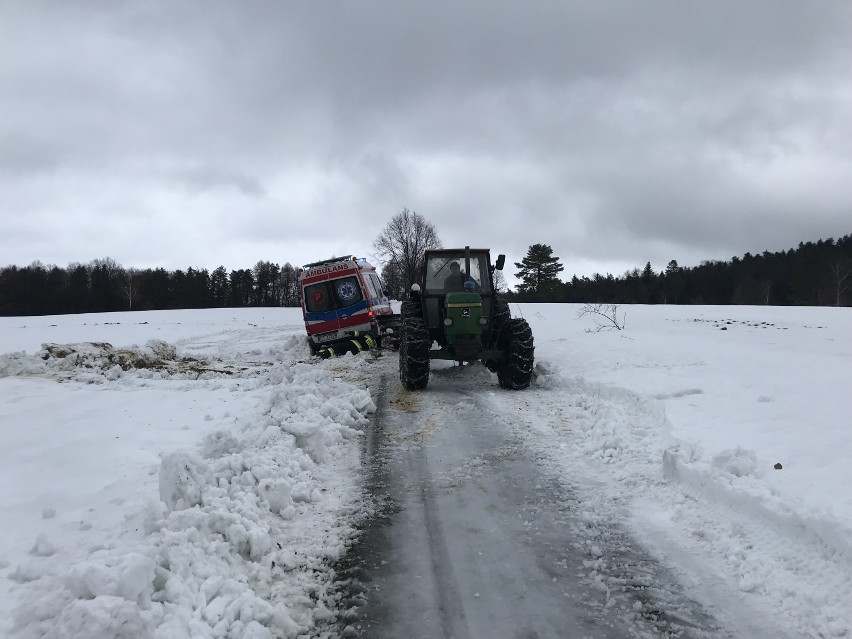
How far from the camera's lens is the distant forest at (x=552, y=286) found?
58906mm

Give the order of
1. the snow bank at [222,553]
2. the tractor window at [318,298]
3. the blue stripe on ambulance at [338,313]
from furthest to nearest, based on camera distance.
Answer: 1. the tractor window at [318,298]
2. the blue stripe on ambulance at [338,313]
3. the snow bank at [222,553]

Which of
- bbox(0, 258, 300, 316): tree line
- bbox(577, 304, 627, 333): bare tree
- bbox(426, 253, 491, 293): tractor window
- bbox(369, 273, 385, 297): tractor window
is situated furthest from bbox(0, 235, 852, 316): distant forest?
bbox(426, 253, 491, 293): tractor window

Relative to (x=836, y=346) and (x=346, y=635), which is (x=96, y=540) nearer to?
(x=346, y=635)

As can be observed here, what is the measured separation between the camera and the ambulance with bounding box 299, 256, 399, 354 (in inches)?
566

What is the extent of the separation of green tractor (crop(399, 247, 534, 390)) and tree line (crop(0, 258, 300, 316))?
6349cm

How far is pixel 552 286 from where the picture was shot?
216ft

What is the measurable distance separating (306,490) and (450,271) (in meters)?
6.40

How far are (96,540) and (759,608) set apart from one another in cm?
382

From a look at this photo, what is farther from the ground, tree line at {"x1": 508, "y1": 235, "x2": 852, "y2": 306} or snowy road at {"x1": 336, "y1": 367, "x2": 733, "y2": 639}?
tree line at {"x1": 508, "y1": 235, "x2": 852, "y2": 306}

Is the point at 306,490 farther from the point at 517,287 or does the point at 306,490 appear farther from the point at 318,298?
the point at 517,287

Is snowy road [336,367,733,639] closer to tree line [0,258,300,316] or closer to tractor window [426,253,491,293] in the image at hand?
tractor window [426,253,491,293]

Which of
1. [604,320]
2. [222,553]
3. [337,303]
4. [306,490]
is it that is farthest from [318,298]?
[604,320]

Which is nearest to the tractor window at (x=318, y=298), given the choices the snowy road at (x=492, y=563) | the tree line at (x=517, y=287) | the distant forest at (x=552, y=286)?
the snowy road at (x=492, y=563)

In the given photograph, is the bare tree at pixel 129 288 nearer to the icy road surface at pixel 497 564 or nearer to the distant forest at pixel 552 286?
the distant forest at pixel 552 286
